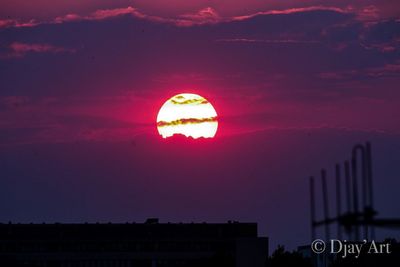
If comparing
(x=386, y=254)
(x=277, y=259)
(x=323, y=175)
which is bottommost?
(x=323, y=175)

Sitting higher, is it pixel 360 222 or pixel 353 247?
pixel 353 247

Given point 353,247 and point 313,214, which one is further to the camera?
point 353,247

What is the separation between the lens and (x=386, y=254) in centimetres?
11038

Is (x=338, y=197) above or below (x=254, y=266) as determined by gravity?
below

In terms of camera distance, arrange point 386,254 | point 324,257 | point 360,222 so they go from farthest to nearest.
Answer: point 324,257 → point 386,254 → point 360,222

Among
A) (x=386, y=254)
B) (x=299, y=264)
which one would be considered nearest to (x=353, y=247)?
(x=386, y=254)

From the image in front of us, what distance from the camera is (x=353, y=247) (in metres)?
111

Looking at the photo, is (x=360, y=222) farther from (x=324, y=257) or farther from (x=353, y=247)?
(x=324, y=257)

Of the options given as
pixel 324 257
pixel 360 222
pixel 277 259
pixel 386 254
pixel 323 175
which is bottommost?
pixel 360 222

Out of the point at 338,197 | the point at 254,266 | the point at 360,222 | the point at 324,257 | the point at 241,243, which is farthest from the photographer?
the point at 324,257

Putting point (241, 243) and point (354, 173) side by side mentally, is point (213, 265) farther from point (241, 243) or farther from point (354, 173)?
point (354, 173)

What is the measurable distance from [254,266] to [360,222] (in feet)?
465

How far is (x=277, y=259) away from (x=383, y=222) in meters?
127

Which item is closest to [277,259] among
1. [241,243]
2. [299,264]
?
[299,264]
